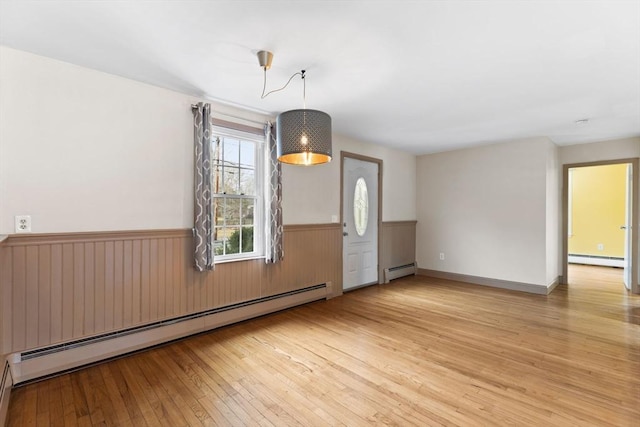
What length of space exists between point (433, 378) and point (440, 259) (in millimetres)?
3877

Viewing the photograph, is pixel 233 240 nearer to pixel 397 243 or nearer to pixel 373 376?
pixel 373 376

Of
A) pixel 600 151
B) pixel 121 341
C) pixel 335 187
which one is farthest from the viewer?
pixel 600 151

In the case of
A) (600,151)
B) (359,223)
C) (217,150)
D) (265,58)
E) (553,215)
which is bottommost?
(359,223)

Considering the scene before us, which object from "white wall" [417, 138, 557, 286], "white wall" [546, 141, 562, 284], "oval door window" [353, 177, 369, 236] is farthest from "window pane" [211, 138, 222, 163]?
"white wall" [546, 141, 562, 284]

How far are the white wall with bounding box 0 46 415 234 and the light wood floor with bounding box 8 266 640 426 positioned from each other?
127cm

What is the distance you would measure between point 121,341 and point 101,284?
0.55 meters

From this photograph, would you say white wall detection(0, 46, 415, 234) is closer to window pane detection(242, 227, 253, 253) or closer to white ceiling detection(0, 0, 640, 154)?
white ceiling detection(0, 0, 640, 154)

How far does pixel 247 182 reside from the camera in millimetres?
3635

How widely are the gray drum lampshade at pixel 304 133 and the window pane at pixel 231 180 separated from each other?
→ 4.61 ft

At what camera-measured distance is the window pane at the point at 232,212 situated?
3.46 m

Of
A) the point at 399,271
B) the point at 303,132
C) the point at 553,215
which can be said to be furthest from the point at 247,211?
the point at 553,215

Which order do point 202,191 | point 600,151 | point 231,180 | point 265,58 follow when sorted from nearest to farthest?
point 265,58
point 202,191
point 231,180
point 600,151

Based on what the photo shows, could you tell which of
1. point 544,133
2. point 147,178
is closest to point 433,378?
point 147,178

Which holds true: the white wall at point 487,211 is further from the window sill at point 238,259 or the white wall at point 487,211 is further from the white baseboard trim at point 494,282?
the window sill at point 238,259
